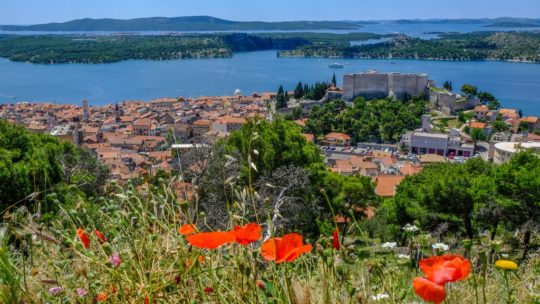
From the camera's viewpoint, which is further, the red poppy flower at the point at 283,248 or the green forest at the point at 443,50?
the green forest at the point at 443,50

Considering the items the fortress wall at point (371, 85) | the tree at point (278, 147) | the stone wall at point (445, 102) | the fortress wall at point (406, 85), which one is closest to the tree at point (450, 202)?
the tree at point (278, 147)

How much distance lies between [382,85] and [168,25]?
351 ft

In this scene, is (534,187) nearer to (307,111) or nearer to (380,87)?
(307,111)

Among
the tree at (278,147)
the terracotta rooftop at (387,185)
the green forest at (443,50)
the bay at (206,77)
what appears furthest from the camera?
the green forest at (443,50)

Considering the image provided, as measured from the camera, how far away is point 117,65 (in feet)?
168

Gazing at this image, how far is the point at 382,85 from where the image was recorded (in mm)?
28922

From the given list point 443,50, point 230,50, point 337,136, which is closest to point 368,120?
point 337,136

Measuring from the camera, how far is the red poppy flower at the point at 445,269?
0.53m

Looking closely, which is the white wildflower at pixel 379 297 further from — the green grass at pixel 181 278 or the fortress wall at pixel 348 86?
the fortress wall at pixel 348 86

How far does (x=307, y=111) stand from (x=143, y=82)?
17.8m

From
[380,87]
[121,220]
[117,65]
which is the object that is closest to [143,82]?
[117,65]

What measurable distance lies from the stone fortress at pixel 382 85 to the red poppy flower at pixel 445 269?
93.1 feet

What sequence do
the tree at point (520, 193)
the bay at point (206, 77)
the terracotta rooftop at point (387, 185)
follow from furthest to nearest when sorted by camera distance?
the bay at point (206, 77), the terracotta rooftop at point (387, 185), the tree at point (520, 193)

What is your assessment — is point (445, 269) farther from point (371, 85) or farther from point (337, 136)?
point (371, 85)
